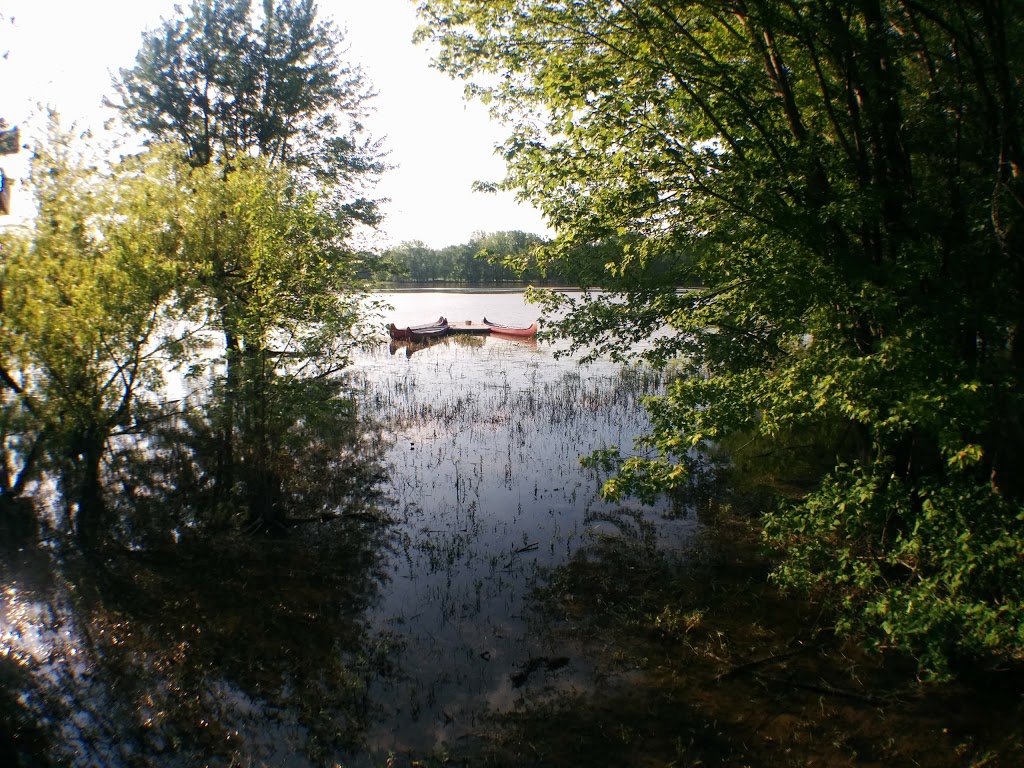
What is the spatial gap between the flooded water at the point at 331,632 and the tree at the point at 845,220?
2.57 m

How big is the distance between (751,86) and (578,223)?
7.96 ft

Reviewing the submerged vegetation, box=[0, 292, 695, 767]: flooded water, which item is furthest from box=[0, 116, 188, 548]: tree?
box=[0, 292, 695, 767]: flooded water

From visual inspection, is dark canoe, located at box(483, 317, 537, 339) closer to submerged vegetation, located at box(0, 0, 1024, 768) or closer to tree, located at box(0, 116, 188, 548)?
submerged vegetation, located at box(0, 0, 1024, 768)

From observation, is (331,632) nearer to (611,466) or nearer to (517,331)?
(611,466)


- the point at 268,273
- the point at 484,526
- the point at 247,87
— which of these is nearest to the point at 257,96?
the point at 247,87

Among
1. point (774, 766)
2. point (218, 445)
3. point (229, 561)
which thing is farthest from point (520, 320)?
point (774, 766)

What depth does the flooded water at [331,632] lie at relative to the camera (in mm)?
5305

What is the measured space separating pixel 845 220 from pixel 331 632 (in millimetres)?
6863

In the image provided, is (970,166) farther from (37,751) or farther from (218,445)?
(218,445)

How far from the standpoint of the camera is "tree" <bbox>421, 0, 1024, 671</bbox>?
5.22 metres

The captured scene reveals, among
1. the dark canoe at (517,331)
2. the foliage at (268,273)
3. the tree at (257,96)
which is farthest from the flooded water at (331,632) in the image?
the dark canoe at (517,331)

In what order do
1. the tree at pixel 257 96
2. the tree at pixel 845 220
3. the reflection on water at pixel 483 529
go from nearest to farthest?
the tree at pixel 845 220
the reflection on water at pixel 483 529
the tree at pixel 257 96

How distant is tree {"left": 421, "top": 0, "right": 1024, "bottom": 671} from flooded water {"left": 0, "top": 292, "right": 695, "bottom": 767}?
A: 2.57m

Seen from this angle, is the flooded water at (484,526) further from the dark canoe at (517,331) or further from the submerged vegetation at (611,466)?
the dark canoe at (517,331)
